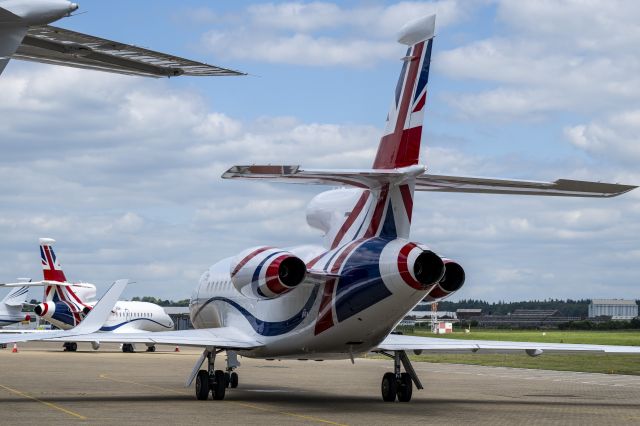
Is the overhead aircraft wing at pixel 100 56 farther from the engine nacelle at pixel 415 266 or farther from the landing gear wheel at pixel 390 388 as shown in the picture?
the landing gear wheel at pixel 390 388

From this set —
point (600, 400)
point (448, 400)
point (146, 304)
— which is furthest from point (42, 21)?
point (146, 304)

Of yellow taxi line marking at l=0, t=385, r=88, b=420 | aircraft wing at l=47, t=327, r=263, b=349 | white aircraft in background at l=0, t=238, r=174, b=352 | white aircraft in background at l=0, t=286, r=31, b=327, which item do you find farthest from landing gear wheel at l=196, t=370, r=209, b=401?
white aircraft in background at l=0, t=286, r=31, b=327

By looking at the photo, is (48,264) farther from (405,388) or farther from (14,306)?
(405,388)

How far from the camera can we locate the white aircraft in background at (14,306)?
95938mm

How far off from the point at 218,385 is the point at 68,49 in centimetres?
1593

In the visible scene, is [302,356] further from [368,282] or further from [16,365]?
[16,365]

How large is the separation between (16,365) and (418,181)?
91.0 ft

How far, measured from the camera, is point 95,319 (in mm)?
23094

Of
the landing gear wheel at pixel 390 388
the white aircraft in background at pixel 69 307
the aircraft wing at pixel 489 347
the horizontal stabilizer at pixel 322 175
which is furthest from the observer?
the white aircraft in background at pixel 69 307

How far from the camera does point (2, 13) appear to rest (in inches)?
339

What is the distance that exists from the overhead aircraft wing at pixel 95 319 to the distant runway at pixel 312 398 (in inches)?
59.4

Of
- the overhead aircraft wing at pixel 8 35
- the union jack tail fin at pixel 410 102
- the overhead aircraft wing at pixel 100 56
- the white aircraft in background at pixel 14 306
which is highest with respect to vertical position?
the union jack tail fin at pixel 410 102

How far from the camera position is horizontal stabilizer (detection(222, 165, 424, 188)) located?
19.7 meters

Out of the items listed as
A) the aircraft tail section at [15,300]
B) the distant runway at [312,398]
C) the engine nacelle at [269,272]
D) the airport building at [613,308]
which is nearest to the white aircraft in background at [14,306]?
the aircraft tail section at [15,300]
